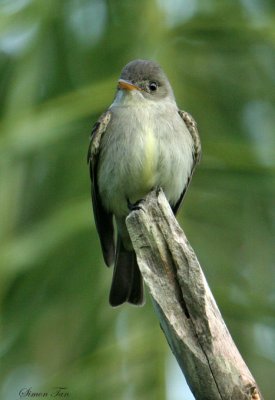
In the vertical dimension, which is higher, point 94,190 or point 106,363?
point 94,190

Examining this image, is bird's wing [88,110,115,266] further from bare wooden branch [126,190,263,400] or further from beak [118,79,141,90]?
bare wooden branch [126,190,263,400]

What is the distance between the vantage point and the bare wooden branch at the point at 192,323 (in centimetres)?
361

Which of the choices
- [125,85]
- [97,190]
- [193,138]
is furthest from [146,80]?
[97,190]

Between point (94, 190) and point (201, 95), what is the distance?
631 millimetres

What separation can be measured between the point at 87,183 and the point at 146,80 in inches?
25.1

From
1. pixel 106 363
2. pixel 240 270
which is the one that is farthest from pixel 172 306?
pixel 240 270

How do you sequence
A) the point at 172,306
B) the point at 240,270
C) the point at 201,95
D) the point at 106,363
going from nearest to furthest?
1. the point at 172,306
2. the point at 106,363
3. the point at 240,270
4. the point at 201,95

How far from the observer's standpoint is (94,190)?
5.33 m

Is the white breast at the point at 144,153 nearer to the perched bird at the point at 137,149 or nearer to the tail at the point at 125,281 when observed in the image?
the perched bird at the point at 137,149

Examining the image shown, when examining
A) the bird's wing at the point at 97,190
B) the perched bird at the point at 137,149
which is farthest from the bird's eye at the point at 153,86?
the bird's wing at the point at 97,190

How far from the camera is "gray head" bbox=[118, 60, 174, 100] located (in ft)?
17.0

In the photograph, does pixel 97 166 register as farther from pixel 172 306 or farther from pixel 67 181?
pixel 172 306

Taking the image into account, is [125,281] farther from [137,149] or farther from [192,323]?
[192,323]

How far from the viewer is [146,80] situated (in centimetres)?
541
